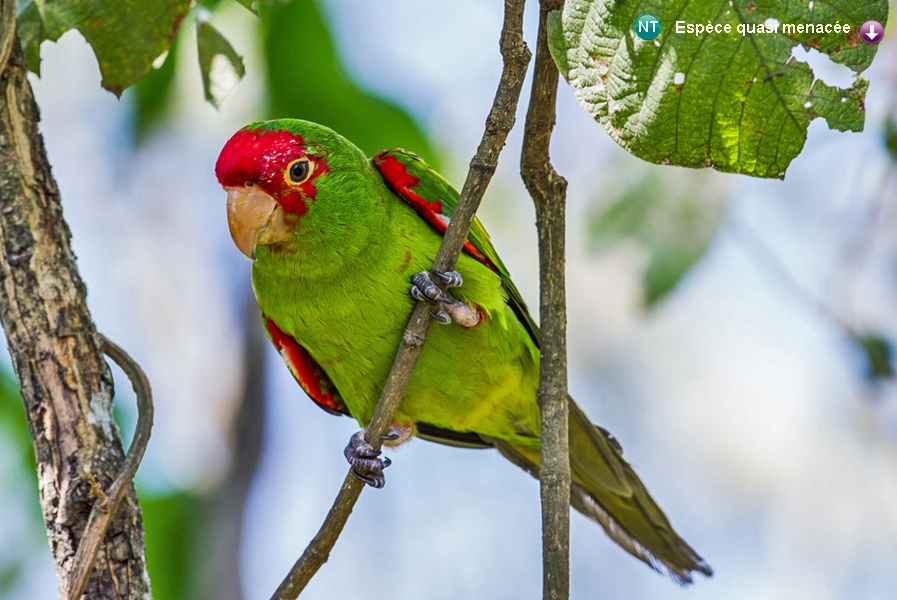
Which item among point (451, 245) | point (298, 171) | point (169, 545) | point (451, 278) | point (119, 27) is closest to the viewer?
point (451, 245)

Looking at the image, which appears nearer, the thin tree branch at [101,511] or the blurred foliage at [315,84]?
the thin tree branch at [101,511]

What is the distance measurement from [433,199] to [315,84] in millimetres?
1685

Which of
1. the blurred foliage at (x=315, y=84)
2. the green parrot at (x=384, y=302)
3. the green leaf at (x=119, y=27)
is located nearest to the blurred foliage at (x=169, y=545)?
A: the green parrot at (x=384, y=302)

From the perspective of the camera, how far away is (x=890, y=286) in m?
6.00

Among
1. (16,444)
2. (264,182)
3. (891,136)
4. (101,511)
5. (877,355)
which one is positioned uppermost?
(891,136)

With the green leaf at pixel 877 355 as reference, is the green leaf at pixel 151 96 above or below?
above

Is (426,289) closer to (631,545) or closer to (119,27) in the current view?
(119,27)

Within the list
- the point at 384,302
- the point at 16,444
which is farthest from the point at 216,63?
the point at 16,444

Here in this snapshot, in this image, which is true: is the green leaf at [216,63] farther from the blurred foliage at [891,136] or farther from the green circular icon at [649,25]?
the blurred foliage at [891,136]

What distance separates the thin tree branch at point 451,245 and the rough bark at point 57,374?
0.38m

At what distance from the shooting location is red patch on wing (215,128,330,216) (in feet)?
9.08

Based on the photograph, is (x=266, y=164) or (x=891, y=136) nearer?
(x=266, y=164)

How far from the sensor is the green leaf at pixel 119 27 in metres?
2.45

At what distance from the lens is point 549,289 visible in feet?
7.66
